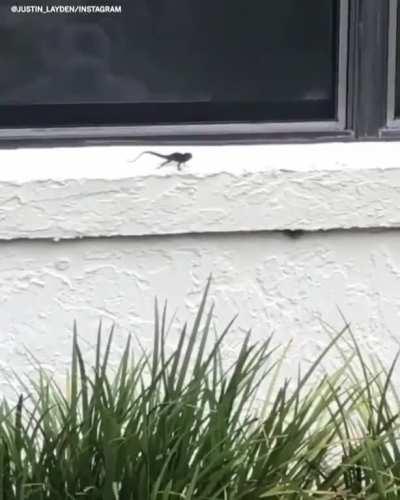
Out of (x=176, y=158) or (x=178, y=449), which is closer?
(x=178, y=449)

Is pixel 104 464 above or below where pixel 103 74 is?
below

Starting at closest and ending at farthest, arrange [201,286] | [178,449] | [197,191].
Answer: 1. [178,449]
2. [197,191]
3. [201,286]

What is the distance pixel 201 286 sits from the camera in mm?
3555

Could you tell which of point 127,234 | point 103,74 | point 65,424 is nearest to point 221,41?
point 103,74

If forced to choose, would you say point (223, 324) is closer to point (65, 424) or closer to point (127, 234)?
point (127, 234)

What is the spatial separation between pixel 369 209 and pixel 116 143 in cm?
74

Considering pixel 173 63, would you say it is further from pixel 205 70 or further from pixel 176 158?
pixel 176 158

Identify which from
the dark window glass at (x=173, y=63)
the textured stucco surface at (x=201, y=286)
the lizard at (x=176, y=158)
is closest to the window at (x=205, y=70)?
the dark window glass at (x=173, y=63)

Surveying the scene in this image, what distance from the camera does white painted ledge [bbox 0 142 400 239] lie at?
3.40m

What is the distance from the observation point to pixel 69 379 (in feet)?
11.1

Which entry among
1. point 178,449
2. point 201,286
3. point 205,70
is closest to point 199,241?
point 201,286

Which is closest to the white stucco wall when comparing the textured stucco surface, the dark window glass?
the textured stucco surface

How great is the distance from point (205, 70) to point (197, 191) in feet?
1.27

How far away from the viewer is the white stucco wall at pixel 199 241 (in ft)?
11.2
